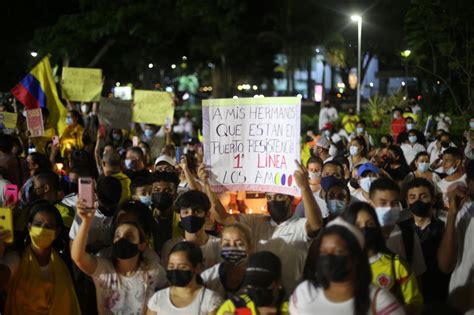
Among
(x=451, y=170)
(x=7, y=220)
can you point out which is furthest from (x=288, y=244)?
(x=451, y=170)

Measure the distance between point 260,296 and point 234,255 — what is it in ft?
1.89

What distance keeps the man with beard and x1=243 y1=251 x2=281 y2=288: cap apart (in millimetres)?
449

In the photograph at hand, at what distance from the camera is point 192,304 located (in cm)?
445

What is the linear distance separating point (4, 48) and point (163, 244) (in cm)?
2645

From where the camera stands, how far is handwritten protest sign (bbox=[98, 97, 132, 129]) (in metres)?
13.2

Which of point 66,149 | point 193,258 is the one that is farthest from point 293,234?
point 66,149

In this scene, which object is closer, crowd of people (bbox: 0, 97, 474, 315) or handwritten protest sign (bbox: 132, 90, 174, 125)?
crowd of people (bbox: 0, 97, 474, 315)

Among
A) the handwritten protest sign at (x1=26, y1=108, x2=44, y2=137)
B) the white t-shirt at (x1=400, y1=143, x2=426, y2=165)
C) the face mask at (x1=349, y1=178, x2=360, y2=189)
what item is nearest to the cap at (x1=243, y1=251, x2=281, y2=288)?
the face mask at (x1=349, y1=178, x2=360, y2=189)

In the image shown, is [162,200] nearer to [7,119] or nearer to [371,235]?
[371,235]

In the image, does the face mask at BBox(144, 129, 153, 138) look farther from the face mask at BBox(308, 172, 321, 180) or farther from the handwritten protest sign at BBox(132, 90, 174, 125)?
the face mask at BBox(308, 172, 321, 180)

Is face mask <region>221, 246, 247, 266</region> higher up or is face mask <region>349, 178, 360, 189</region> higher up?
face mask <region>349, 178, 360, 189</region>

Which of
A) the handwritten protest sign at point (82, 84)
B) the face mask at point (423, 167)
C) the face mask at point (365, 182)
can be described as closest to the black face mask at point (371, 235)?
the face mask at point (365, 182)

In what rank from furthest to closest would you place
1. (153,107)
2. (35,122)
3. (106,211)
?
(153,107) < (35,122) < (106,211)

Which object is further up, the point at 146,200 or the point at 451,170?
the point at 451,170
